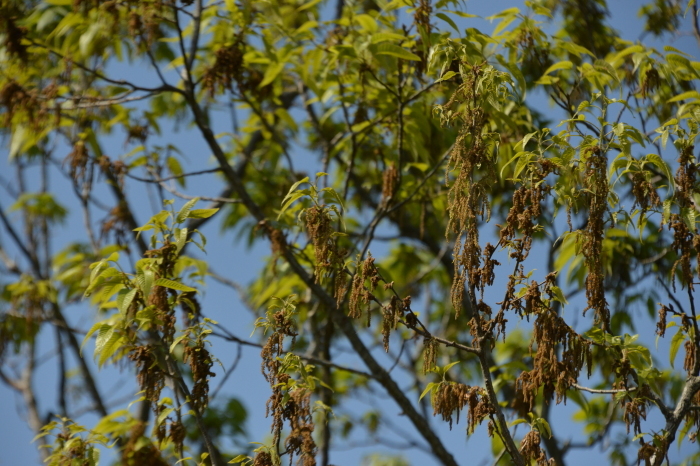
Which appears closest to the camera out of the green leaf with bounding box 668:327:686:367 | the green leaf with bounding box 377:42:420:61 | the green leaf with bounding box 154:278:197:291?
the green leaf with bounding box 154:278:197:291

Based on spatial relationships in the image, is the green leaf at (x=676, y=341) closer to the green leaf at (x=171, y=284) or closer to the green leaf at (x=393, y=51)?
the green leaf at (x=393, y=51)

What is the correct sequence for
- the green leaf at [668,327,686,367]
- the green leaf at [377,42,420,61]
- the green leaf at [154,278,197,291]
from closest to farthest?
1. the green leaf at [154,278,197,291]
2. the green leaf at [668,327,686,367]
3. the green leaf at [377,42,420,61]

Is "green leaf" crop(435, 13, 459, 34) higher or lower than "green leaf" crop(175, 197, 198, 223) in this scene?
higher

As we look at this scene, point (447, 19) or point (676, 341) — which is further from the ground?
point (447, 19)

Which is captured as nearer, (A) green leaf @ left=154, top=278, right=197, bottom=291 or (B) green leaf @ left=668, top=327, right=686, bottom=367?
(A) green leaf @ left=154, top=278, right=197, bottom=291

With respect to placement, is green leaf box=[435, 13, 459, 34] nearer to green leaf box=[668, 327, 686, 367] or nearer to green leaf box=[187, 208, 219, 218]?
green leaf box=[187, 208, 219, 218]

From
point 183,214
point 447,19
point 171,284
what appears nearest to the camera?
point 171,284

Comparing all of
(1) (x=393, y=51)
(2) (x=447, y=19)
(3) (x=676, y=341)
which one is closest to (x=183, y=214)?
(1) (x=393, y=51)

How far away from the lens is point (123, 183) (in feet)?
13.6

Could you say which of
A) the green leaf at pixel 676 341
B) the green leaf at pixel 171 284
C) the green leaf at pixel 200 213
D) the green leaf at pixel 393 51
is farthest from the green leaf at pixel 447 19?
the green leaf at pixel 171 284

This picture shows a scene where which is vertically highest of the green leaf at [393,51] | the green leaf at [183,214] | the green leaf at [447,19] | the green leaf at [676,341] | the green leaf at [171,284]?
the green leaf at [447,19]

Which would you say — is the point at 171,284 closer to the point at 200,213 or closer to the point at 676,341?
the point at 200,213

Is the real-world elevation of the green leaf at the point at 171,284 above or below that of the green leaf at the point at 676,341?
above

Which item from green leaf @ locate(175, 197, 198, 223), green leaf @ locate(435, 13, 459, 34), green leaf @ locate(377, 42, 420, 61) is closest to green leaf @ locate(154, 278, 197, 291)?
green leaf @ locate(175, 197, 198, 223)
